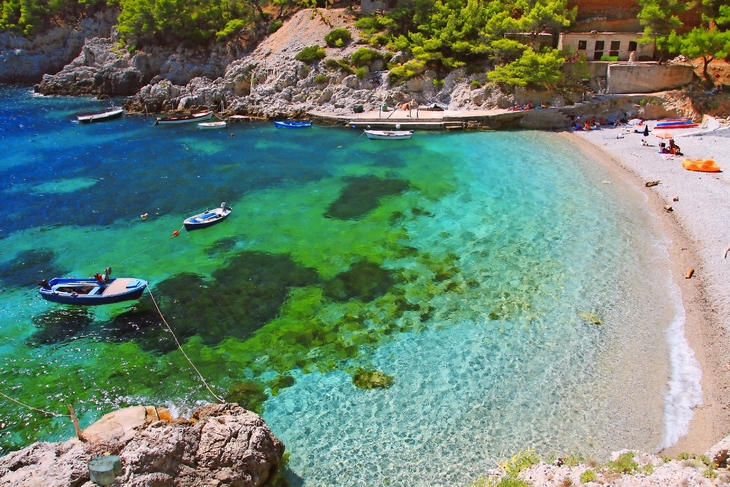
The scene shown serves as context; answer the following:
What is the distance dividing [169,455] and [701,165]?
40.5 metres

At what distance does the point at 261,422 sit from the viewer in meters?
15.8

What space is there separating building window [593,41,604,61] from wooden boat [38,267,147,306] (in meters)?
54.1

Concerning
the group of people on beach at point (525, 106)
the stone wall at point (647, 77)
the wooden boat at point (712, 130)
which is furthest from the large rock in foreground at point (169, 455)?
the stone wall at point (647, 77)

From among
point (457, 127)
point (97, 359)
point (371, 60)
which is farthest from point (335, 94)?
point (97, 359)

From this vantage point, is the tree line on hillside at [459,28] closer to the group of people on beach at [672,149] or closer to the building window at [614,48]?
the building window at [614,48]

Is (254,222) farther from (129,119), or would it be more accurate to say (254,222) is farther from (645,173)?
(129,119)

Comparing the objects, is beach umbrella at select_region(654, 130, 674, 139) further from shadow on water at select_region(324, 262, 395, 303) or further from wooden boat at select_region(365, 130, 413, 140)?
shadow on water at select_region(324, 262, 395, 303)

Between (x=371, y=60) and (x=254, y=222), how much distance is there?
3498 cm

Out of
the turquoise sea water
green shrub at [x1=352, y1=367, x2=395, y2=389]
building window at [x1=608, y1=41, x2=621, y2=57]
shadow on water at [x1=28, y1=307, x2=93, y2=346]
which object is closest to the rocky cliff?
building window at [x1=608, y1=41, x2=621, y2=57]

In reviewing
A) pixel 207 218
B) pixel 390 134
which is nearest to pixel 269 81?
pixel 390 134

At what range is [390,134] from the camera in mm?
52750

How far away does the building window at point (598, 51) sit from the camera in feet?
187

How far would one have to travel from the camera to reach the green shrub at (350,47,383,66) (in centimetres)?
6106

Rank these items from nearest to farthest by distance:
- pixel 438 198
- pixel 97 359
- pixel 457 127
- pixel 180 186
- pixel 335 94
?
1. pixel 97 359
2. pixel 438 198
3. pixel 180 186
4. pixel 457 127
5. pixel 335 94
